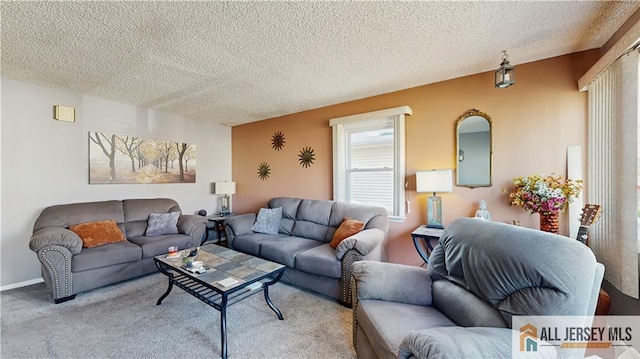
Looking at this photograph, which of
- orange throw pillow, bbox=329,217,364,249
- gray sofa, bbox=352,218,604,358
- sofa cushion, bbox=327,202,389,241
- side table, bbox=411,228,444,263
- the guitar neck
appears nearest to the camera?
gray sofa, bbox=352,218,604,358

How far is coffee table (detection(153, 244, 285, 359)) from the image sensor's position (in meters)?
1.84

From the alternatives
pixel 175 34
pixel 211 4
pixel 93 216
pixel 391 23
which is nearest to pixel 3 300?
pixel 93 216

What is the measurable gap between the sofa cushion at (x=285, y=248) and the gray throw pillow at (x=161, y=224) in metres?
1.52

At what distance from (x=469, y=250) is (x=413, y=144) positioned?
1863 millimetres

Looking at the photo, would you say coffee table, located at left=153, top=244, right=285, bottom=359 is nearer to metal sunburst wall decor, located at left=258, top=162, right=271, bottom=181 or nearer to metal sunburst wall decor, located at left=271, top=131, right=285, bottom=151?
metal sunburst wall decor, located at left=258, top=162, right=271, bottom=181

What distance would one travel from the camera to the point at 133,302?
8.03ft

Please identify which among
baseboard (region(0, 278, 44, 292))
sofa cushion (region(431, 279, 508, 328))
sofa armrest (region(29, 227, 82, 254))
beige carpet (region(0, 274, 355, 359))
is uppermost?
sofa armrest (region(29, 227, 82, 254))

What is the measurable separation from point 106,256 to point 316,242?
7.75 feet

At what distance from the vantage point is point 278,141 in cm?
446

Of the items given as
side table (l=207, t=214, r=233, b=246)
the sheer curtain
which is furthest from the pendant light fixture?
A: side table (l=207, t=214, r=233, b=246)

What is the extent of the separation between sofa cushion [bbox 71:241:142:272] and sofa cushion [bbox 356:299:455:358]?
2.73 meters

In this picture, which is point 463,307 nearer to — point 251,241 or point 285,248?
point 285,248

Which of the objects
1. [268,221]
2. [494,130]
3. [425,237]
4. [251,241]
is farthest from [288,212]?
[494,130]

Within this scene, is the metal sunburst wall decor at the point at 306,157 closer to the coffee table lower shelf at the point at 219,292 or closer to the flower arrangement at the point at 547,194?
the coffee table lower shelf at the point at 219,292
